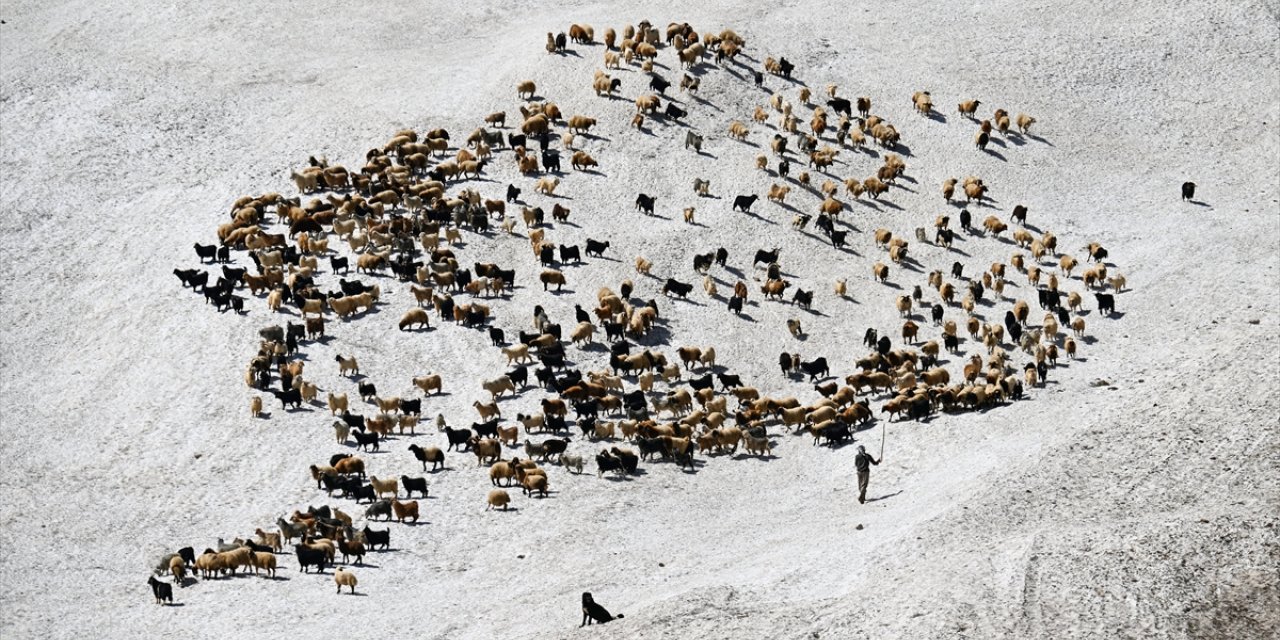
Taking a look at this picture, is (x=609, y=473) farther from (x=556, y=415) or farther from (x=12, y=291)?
(x=12, y=291)

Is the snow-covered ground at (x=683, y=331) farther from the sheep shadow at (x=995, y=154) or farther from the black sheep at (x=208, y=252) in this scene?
the black sheep at (x=208, y=252)

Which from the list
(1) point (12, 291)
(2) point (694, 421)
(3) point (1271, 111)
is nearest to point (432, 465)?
(2) point (694, 421)

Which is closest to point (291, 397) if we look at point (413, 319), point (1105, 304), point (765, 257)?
point (413, 319)

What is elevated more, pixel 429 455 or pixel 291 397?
pixel 291 397

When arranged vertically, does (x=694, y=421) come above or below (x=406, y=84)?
below

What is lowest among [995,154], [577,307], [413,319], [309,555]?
[309,555]

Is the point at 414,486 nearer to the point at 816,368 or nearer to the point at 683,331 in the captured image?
the point at 683,331
